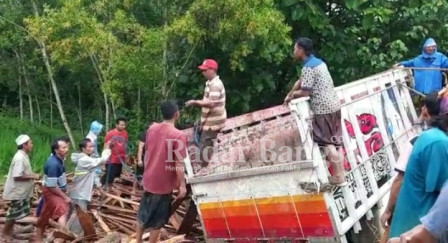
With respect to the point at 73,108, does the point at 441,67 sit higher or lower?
lower

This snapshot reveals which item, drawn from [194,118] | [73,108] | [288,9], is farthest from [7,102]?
[288,9]

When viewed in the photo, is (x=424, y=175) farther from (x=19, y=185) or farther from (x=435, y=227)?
(x=19, y=185)

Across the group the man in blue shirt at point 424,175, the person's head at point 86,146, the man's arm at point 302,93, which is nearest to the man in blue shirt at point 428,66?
the man's arm at point 302,93

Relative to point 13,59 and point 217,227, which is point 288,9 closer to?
point 217,227

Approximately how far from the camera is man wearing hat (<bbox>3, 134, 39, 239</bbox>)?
23.4 ft

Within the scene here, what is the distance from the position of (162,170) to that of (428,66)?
13.4 ft

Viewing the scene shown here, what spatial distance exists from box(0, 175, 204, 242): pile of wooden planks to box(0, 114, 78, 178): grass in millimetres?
2669

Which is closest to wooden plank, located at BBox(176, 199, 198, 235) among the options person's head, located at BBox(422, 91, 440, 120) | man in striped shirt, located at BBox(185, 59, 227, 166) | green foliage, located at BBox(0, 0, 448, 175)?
man in striped shirt, located at BBox(185, 59, 227, 166)

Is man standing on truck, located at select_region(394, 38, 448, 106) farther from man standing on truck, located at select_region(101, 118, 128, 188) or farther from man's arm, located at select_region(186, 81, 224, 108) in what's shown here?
man standing on truck, located at select_region(101, 118, 128, 188)

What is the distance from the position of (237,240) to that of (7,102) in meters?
14.6

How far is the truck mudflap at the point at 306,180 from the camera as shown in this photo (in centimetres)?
524

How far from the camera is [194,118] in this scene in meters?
10.0

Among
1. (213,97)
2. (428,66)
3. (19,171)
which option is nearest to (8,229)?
(19,171)

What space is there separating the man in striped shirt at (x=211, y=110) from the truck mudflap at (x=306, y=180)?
0.18 meters
